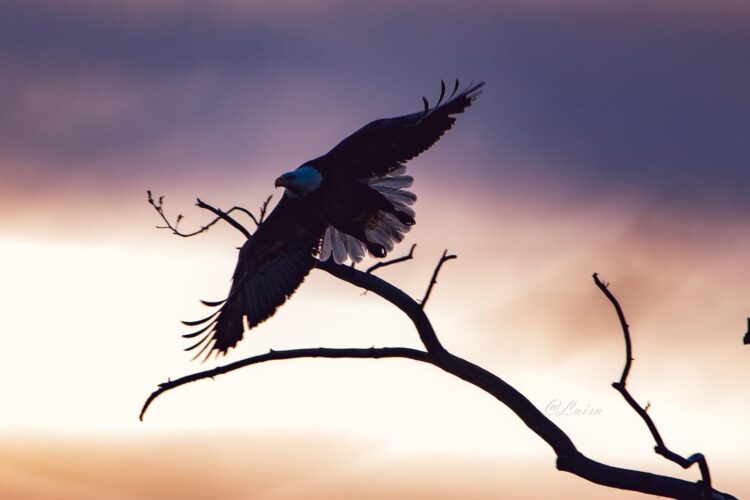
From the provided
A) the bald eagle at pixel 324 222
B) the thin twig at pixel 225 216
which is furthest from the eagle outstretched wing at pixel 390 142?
the thin twig at pixel 225 216

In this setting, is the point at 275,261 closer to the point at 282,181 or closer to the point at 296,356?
the point at 282,181

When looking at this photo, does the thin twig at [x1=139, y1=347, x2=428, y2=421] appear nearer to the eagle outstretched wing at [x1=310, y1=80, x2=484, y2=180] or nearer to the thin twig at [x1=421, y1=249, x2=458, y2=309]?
the thin twig at [x1=421, y1=249, x2=458, y2=309]

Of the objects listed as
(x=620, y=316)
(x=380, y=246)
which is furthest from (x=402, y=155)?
(x=620, y=316)

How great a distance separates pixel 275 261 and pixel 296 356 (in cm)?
334

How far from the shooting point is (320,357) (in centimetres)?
690

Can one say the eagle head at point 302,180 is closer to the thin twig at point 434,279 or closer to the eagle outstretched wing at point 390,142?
the eagle outstretched wing at point 390,142

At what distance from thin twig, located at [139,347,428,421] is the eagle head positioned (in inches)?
117

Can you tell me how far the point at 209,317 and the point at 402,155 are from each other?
2.44 m

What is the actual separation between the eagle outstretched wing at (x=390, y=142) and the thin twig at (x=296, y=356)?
8.33ft

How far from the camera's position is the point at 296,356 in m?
6.93

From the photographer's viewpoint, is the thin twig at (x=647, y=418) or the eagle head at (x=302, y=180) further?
the eagle head at (x=302, y=180)

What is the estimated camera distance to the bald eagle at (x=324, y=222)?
935cm

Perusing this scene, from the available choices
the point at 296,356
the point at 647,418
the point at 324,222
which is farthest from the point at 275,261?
the point at 647,418

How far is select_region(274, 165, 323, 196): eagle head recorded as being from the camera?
9.62m
